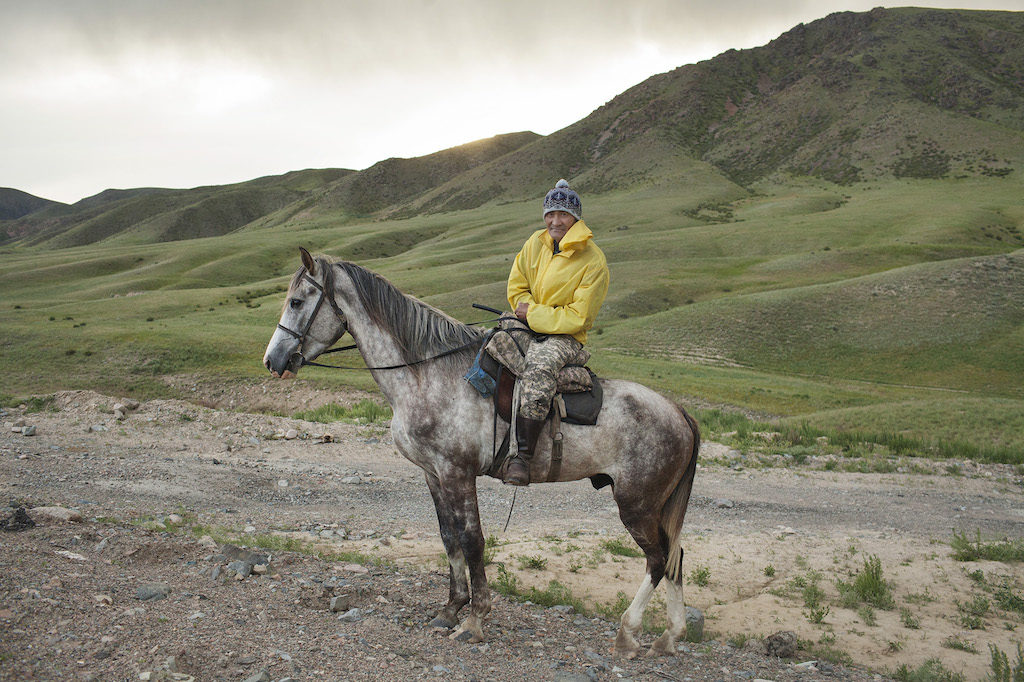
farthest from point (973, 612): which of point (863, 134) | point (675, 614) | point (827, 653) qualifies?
point (863, 134)

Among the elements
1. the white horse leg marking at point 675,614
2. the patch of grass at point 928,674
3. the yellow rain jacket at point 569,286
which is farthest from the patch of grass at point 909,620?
the yellow rain jacket at point 569,286

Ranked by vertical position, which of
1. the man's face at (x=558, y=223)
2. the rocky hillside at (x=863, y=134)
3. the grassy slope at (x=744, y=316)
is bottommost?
the grassy slope at (x=744, y=316)

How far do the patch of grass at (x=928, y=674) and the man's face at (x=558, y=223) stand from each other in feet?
17.8

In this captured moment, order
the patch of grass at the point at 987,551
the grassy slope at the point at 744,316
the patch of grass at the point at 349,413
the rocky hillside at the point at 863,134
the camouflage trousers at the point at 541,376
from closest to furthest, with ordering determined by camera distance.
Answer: the camouflage trousers at the point at 541,376 → the patch of grass at the point at 987,551 → the patch of grass at the point at 349,413 → the grassy slope at the point at 744,316 → the rocky hillside at the point at 863,134

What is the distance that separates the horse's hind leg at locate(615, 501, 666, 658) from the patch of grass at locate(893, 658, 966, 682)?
2.40 meters

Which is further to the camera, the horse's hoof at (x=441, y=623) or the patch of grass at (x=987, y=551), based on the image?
the patch of grass at (x=987, y=551)

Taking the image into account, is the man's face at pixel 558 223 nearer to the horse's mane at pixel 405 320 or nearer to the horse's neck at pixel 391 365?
the horse's mane at pixel 405 320

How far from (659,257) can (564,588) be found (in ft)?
212

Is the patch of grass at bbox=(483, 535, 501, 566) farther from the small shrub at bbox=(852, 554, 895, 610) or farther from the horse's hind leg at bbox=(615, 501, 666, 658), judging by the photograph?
the small shrub at bbox=(852, 554, 895, 610)

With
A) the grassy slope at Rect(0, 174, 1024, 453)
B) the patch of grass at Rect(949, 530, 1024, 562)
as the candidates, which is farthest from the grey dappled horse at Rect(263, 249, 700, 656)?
the grassy slope at Rect(0, 174, 1024, 453)

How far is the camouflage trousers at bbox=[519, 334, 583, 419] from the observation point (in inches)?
235

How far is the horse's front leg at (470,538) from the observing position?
6.20 metres

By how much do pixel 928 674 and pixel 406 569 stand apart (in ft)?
19.0

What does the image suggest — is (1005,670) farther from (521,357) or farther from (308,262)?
(308,262)
